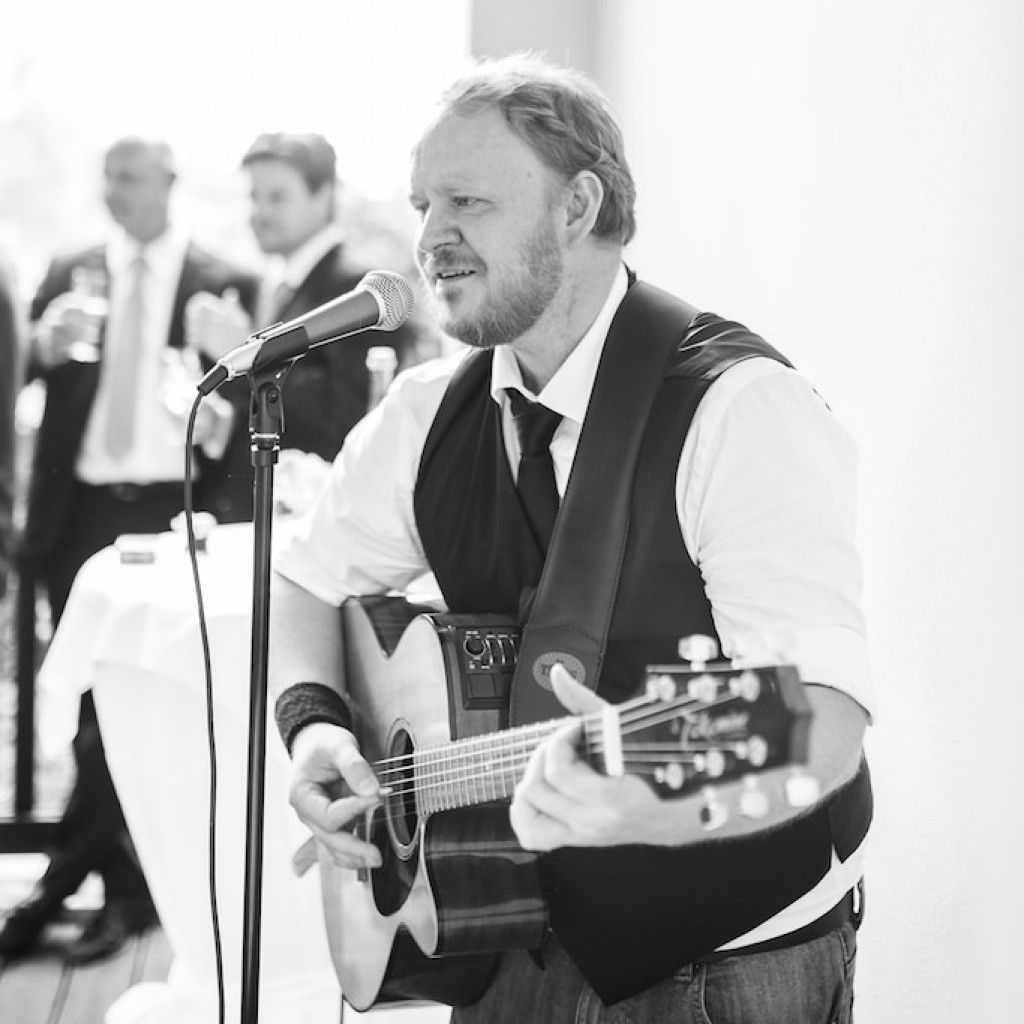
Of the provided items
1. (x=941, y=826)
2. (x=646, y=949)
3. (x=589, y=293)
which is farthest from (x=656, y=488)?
(x=941, y=826)

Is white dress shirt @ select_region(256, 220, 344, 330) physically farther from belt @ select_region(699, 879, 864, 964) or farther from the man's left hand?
the man's left hand

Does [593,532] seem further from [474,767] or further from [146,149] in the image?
[146,149]

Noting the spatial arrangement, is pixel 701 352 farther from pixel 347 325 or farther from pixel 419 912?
pixel 419 912

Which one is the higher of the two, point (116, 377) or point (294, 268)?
point (294, 268)

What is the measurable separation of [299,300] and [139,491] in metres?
0.68

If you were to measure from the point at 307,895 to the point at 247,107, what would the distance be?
239 centimetres

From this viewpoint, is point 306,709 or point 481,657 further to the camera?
point 306,709

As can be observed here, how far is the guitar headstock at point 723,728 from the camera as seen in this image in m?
1.01

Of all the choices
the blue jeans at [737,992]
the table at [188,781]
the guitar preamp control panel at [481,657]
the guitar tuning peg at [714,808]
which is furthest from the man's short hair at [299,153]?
the guitar tuning peg at [714,808]

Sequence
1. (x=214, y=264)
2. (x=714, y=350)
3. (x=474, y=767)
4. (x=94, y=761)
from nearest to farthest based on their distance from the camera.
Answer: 1. (x=474, y=767)
2. (x=714, y=350)
3. (x=94, y=761)
4. (x=214, y=264)

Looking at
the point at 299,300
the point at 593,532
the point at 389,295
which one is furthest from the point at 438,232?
the point at 299,300

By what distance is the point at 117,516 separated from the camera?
12.7 ft

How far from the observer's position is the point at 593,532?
Answer: 1517 millimetres

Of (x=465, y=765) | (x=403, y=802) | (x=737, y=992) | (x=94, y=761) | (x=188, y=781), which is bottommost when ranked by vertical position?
(x=94, y=761)
